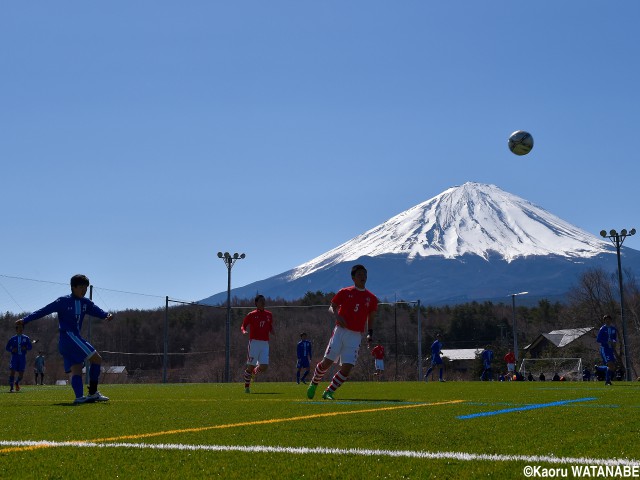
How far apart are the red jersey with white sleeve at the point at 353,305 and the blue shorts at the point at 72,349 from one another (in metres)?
3.29

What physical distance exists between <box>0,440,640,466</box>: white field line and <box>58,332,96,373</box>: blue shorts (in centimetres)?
503

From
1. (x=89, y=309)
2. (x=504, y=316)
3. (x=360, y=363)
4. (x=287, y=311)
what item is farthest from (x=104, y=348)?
(x=504, y=316)

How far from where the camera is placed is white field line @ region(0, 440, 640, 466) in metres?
3.91

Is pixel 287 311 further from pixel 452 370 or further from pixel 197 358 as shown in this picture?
pixel 452 370

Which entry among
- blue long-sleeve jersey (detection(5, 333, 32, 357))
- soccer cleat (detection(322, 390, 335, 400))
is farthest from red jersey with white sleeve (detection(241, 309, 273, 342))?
blue long-sleeve jersey (detection(5, 333, 32, 357))

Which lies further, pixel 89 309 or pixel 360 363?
pixel 360 363

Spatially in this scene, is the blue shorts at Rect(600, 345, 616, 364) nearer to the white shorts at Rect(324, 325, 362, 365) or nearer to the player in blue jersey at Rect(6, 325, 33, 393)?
the white shorts at Rect(324, 325, 362, 365)

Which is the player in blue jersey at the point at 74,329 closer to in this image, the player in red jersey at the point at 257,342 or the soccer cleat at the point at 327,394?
the soccer cleat at the point at 327,394

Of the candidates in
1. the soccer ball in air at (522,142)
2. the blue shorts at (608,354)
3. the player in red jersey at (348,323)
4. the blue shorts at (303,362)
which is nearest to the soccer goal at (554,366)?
the blue shorts at (303,362)

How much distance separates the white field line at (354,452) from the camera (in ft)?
12.8

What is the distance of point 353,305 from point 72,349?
3715 mm

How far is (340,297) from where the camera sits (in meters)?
10.2

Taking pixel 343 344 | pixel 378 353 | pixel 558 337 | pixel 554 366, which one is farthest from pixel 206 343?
pixel 343 344

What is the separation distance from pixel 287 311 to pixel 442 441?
4831 centimetres
